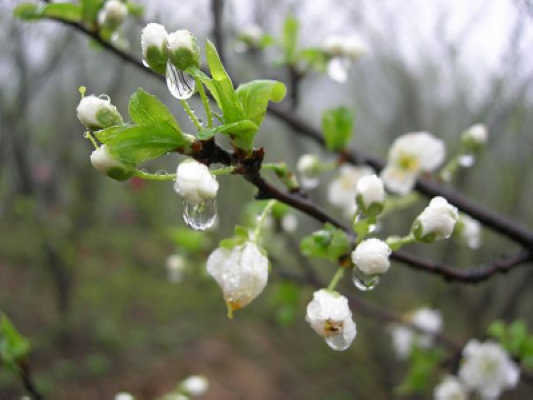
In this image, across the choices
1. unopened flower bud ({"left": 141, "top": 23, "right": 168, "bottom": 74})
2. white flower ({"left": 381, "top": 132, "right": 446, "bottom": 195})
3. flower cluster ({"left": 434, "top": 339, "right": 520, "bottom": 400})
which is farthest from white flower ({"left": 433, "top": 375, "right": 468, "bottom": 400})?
unopened flower bud ({"left": 141, "top": 23, "right": 168, "bottom": 74})

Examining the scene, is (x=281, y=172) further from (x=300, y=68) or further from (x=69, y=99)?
(x=69, y=99)

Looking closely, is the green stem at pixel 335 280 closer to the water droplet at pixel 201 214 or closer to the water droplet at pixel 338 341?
the water droplet at pixel 338 341

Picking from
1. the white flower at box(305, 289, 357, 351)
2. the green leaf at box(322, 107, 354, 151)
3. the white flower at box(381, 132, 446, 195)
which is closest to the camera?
the white flower at box(305, 289, 357, 351)

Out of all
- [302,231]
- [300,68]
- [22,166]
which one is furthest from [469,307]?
[22,166]

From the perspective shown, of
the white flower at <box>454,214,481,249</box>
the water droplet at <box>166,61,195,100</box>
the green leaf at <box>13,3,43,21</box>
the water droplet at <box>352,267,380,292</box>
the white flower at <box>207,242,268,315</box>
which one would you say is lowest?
the white flower at <box>454,214,481,249</box>

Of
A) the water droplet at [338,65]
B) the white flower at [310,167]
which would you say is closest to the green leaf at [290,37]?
the water droplet at [338,65]

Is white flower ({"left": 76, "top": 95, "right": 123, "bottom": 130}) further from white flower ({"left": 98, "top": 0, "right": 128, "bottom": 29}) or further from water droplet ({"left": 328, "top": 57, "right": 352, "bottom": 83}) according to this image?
water droplet ({"left": 328, "top": 57, "right": 352, "bottom": 83})

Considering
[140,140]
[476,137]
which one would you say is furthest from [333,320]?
[476,137]
